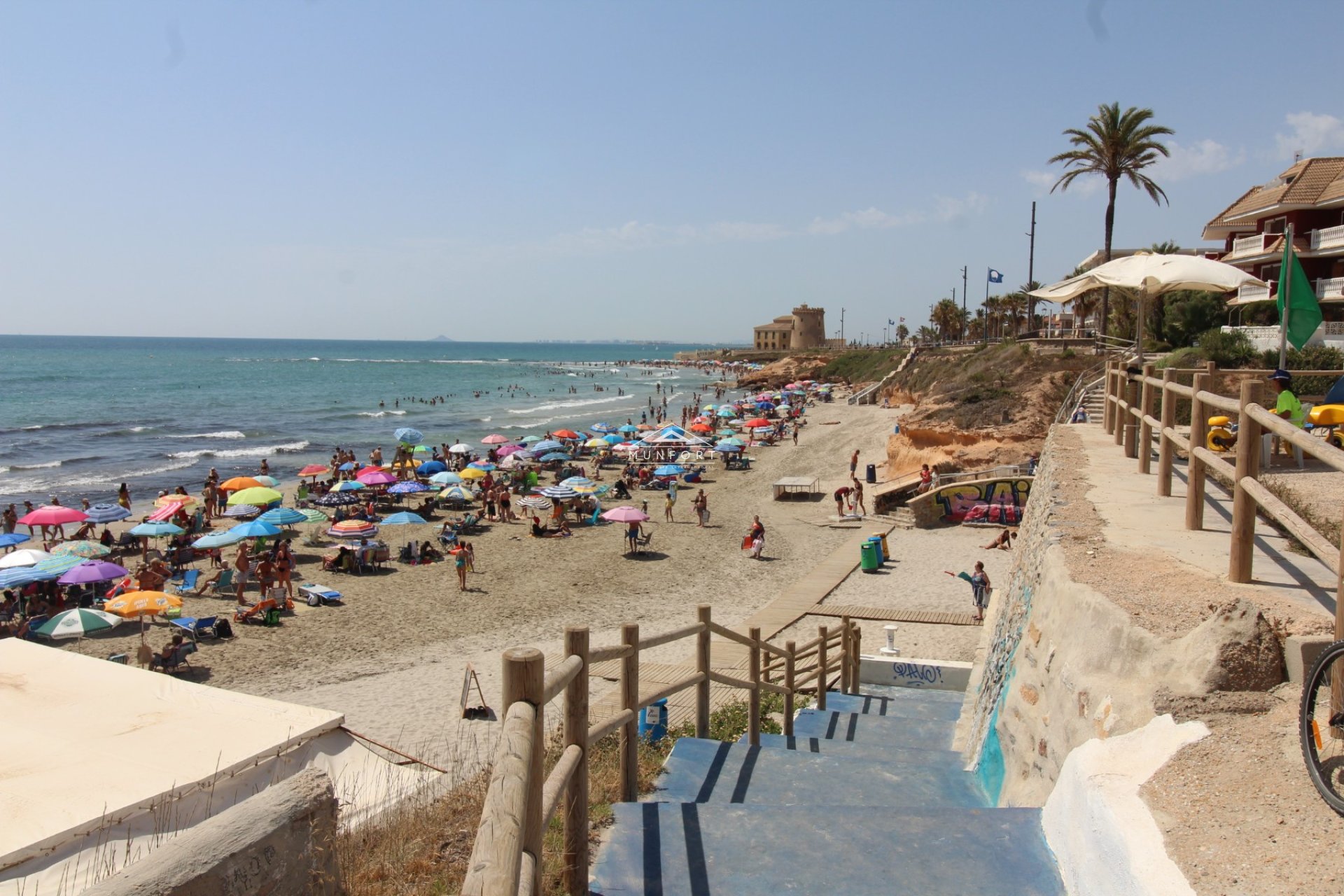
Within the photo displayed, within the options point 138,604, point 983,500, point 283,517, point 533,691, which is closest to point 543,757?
point 533,691

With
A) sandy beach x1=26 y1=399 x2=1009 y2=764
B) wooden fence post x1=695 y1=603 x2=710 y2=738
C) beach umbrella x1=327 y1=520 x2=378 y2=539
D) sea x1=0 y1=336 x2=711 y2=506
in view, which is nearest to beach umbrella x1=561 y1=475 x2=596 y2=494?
sandy beach x1=26 y1=399 x2=1009 y2=764

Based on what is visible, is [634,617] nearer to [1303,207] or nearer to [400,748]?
[400,748]

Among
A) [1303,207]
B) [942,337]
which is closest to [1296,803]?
[1303,207]

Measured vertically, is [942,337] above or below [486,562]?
above

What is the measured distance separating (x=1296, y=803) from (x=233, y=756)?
22.4 ft

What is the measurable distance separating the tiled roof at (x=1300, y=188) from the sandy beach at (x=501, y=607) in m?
18.3

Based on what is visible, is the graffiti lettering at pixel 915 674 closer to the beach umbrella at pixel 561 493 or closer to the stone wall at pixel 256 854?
the stone wall at pixel 256 854

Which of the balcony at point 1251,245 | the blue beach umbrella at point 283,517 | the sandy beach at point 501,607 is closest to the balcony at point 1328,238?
the balcony at point 1251,245

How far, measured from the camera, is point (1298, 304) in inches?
304

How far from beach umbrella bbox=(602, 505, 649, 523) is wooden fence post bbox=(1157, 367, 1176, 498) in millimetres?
16289

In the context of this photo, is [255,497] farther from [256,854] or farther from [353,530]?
[256,854]

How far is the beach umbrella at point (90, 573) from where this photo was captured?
16.6 m

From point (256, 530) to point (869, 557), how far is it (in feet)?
47.6

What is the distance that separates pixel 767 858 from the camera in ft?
12.0
